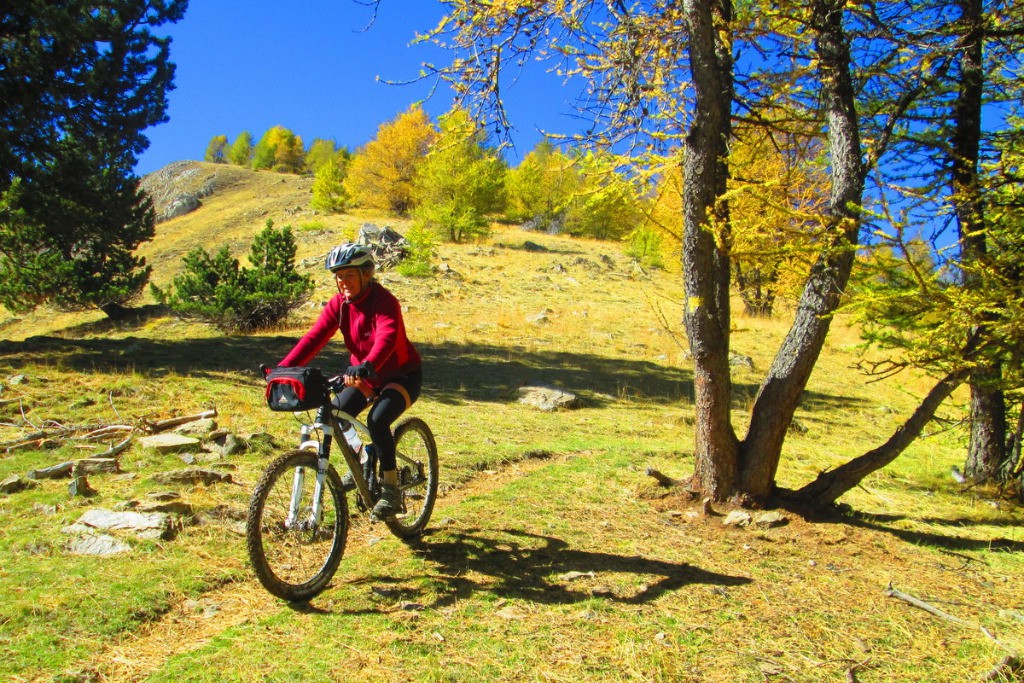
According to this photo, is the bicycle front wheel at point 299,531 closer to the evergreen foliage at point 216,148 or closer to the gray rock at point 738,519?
the gray rock at point 738,519

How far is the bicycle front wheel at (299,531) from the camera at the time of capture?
3746 mm

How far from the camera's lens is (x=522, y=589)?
4199 mm

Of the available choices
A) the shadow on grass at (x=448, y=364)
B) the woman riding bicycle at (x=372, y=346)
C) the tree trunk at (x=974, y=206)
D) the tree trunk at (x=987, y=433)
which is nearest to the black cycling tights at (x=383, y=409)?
the woman riding bicycle at (x=372, y=346)

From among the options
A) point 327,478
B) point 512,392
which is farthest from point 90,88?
point 327,478

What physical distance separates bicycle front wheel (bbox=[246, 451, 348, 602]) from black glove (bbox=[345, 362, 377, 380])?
0.51 metres

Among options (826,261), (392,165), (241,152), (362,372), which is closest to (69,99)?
(362,372)

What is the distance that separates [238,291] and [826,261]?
579 inches

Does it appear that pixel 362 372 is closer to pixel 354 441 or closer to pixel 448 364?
pixel 354 441

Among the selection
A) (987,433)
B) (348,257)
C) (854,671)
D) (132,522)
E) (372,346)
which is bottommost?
(132,522)

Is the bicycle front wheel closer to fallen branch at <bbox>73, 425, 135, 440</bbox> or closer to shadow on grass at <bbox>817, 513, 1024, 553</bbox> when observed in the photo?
fallen branch at <bbox>73, 425, 135, 440</bbox>

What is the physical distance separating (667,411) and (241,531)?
820 cm

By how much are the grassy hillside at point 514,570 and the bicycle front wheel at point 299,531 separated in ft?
0.50

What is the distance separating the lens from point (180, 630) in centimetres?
352

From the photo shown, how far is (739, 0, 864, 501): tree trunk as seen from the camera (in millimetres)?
5371
